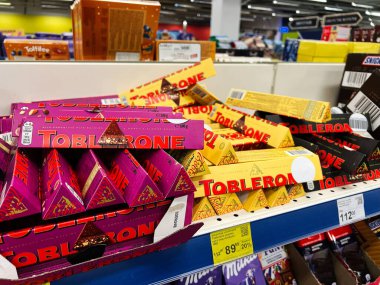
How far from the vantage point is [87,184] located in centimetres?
54

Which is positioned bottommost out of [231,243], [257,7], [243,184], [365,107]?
[231,243]

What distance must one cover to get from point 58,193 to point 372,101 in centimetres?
104

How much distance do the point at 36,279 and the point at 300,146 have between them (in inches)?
27.2

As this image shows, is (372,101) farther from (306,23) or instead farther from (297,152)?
(306,23)

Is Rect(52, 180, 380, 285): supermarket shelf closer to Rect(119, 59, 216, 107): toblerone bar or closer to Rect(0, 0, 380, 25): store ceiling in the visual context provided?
Rect(119, 59, 216, 107): toblerone bar

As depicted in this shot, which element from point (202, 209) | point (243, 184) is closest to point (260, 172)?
point (243, 184)

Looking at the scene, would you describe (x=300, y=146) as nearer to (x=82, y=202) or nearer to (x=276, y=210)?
(x=276, y=210)

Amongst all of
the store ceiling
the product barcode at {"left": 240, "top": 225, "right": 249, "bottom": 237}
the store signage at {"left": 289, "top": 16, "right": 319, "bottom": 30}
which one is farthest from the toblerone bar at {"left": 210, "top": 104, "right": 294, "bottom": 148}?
the store ceiling

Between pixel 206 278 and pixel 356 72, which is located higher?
pixel 356 72

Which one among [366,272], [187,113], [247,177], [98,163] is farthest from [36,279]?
[366,272]

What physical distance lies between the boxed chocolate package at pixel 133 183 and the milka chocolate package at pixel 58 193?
70mm

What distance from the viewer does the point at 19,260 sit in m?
0.49

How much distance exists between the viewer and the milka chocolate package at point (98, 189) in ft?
1.66

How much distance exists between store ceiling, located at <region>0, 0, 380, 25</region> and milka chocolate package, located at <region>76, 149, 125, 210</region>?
1423 centimetres
